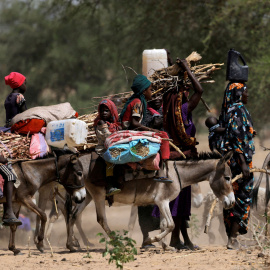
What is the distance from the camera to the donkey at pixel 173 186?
29.6 feet

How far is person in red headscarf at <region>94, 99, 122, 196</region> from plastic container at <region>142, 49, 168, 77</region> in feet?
4.10

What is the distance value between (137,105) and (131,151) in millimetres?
682

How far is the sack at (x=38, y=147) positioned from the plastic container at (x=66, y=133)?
0.69 feet

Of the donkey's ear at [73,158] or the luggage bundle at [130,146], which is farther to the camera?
the donkey's ear at [73,158]

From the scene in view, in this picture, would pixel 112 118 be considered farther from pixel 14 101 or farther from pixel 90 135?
pixel 14 101

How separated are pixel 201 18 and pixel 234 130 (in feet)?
39.2

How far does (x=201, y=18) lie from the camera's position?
20.5 metres

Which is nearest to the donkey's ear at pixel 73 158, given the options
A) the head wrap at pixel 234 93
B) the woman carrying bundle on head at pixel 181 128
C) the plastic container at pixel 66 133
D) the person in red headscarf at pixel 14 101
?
the plastic container at pixel 66 133

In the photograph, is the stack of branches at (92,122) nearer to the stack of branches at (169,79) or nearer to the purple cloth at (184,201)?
the stack of branches at (169,79)

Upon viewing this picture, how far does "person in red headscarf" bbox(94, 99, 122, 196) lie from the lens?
878 cm

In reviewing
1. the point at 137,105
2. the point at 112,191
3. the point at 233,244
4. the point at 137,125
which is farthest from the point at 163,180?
the point at 233,244

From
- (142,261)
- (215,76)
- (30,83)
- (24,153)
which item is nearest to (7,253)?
(24,153)

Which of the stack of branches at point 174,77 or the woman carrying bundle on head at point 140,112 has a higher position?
the stack of branches at point 174,77

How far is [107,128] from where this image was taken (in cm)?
877
